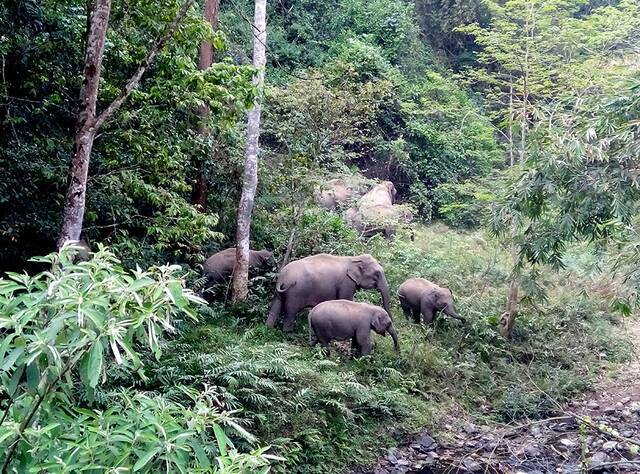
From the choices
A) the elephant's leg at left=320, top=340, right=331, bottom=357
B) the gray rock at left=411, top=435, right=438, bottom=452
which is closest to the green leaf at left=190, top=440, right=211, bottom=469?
the gray rock at left=411, top=435, right=438, bottom=452

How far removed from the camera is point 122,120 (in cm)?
725

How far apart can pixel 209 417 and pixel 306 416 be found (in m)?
4.87

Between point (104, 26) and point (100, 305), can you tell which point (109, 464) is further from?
point (104, 26)

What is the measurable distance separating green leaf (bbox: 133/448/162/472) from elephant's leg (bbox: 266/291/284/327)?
734 centimetres

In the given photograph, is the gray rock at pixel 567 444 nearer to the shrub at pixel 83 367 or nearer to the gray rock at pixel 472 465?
the gray rock at pixel 472 465

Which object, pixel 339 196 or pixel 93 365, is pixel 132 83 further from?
pixel 339 196

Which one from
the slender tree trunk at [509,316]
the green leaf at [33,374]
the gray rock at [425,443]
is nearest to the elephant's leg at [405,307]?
the slender tree trunk at [509,316]

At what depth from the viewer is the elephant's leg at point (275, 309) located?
374 inches

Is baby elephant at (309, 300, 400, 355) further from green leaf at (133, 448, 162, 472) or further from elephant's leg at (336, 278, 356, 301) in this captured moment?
green leaf at (133, 448, 162, 472)

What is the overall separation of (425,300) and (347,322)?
87.5 inches

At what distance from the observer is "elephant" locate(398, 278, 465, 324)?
10.6 metres

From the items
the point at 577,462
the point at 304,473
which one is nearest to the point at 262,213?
the point at 304,473

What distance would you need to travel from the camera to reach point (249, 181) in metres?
9.59

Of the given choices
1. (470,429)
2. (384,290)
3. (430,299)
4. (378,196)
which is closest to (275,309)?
(384,290)
